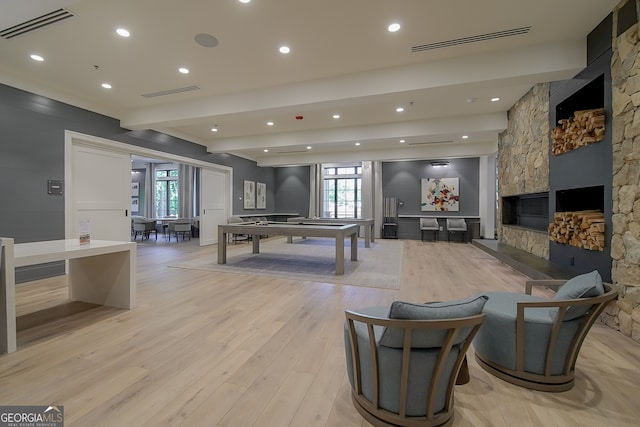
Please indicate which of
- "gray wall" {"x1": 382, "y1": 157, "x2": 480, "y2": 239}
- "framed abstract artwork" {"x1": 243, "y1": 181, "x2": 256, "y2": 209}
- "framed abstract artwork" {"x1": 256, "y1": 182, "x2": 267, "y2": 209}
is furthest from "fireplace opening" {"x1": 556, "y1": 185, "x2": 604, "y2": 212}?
"framed abstract artwork" {"x1": 256, "y1": 182, "x2": 267, "y2": 209}

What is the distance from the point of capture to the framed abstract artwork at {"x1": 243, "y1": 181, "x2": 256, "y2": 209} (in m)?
9.60

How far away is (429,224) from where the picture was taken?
892cm

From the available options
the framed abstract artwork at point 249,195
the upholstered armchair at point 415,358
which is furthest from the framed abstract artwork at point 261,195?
the upholstered armchair at point 415,358

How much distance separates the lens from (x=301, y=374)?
1.82 meters

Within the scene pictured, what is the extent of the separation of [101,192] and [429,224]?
27.7 feet

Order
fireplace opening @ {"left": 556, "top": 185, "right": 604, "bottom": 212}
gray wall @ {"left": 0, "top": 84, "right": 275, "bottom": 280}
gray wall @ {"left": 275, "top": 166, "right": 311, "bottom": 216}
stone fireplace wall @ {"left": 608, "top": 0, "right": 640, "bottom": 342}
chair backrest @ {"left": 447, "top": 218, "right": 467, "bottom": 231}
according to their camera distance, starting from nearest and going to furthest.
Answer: stone fireplace wall @ {"left": 608, "top": 0, "right": 640, "bottom": 342} → fireplace opening @ {"left": 556, "top": 185, "right": 604, "bottom": 212} → gray wall @ {"left": 0, "top": 84, "right": 275, "bottom": 280} → chair backrest @ {"left": 447, "top": 218, "right": 467, "bottom": 231} → gray wall @ {"left": 275, "top": 166, "right": 311, "bottom": 216}

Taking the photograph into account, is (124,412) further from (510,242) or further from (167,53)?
(510,242)

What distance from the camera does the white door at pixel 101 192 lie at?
470cm

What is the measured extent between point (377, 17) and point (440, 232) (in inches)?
305

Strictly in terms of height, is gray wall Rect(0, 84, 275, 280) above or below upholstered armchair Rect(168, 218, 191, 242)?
above

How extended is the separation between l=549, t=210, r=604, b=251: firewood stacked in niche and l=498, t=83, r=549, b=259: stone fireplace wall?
0.56 m

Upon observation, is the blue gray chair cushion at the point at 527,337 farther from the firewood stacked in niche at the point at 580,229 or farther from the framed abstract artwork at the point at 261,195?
the framed abstract artwork at the point at 261,195

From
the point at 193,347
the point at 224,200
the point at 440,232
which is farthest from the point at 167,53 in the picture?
the point at 440,232

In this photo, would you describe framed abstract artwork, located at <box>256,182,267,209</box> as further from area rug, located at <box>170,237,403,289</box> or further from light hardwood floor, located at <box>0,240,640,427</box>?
light hardwood floor, located at <box>0,240,640,427</box>
